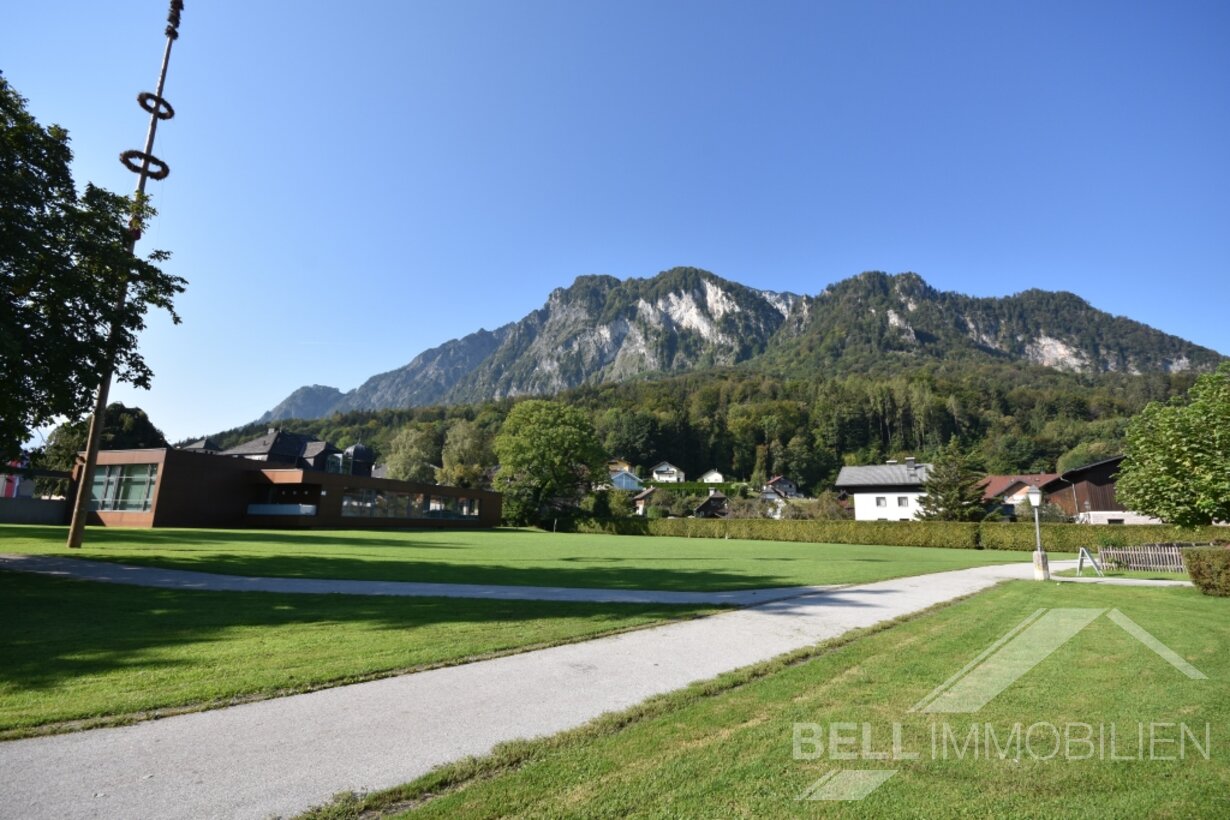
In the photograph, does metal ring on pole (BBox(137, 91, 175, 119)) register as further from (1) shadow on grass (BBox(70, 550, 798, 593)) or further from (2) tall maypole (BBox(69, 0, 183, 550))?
(1) shadow on grass (BBox(70, 550, 798, 593))

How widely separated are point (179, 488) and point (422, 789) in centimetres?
4399

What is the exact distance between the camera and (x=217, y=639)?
7.79m

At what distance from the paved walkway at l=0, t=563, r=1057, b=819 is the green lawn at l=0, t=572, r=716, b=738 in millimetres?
555

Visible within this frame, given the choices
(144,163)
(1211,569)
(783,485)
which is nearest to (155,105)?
(144,163)

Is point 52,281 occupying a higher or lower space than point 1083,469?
lower

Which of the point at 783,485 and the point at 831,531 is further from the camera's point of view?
the point at 783,485

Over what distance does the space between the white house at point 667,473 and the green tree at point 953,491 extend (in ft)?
231

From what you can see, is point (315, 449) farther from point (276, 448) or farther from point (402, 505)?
point (402, 505)

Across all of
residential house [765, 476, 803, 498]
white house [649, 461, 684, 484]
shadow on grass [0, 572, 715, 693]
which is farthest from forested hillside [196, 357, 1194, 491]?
shadow on grass [0, 572, 715, 693]

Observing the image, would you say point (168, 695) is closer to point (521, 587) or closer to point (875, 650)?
point (875, 650)

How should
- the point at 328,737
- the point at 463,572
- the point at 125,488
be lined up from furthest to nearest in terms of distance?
the point at 125,488 → the point at 463,572 → the point at 328,737

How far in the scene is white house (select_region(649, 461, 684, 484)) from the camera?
125m

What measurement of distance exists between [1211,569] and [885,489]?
5454 cm

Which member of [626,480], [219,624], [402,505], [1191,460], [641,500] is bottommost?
[219,624]
